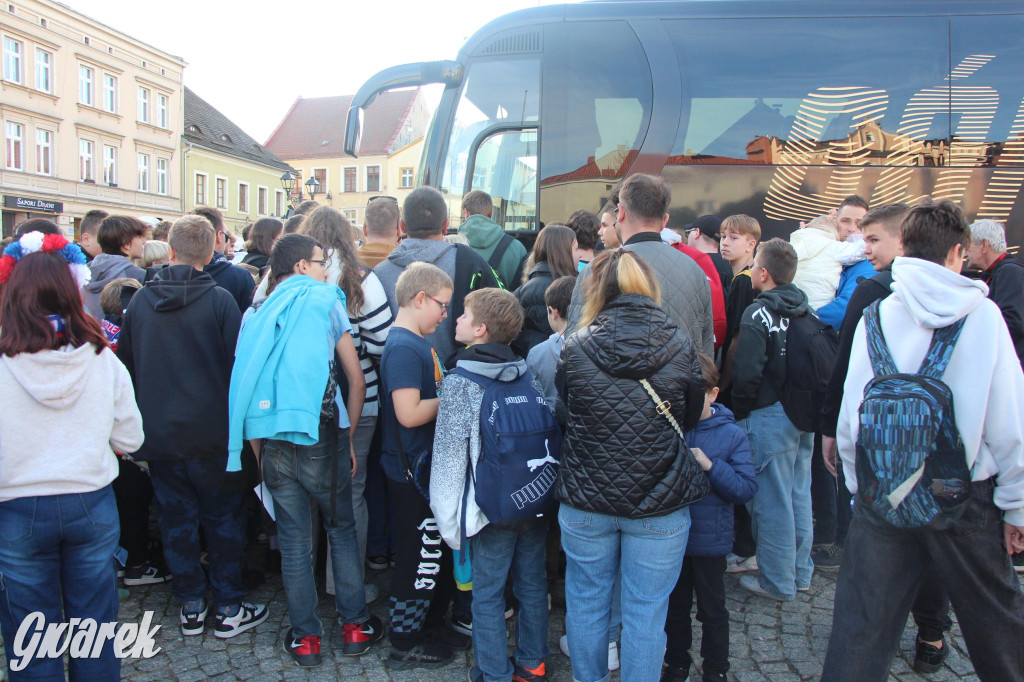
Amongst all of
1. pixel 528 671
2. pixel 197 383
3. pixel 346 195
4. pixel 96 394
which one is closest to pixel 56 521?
pixel 96 394

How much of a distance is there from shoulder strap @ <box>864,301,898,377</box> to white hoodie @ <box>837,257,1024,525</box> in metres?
0.07

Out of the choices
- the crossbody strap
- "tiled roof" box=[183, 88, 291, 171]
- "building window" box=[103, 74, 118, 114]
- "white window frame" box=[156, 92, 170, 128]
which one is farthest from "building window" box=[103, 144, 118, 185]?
the crossbody strap

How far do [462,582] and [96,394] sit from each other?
5.81ft

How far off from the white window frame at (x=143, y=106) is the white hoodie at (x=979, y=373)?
42.2m

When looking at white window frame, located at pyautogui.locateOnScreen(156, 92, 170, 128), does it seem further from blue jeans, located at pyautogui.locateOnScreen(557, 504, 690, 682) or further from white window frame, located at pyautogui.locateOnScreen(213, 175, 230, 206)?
blue jeans, located at pyautogui.locateOnScreen(557, 504, 690, 682)

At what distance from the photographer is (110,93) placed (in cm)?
3506

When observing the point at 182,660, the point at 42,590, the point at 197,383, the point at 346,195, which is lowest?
the point at 182,660

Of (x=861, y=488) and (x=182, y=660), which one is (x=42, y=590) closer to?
(x=182, y=660)

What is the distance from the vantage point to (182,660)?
319 centimetres

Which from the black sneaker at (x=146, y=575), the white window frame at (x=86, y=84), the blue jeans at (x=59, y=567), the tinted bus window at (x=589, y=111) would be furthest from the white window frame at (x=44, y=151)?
the blue jeans at (x=59, y=567)

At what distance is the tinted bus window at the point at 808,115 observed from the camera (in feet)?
18.7

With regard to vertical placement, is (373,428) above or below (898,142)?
below

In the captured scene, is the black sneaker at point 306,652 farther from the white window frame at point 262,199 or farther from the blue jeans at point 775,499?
the white window frame at point 262,199

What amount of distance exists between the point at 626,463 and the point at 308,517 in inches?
65.4
